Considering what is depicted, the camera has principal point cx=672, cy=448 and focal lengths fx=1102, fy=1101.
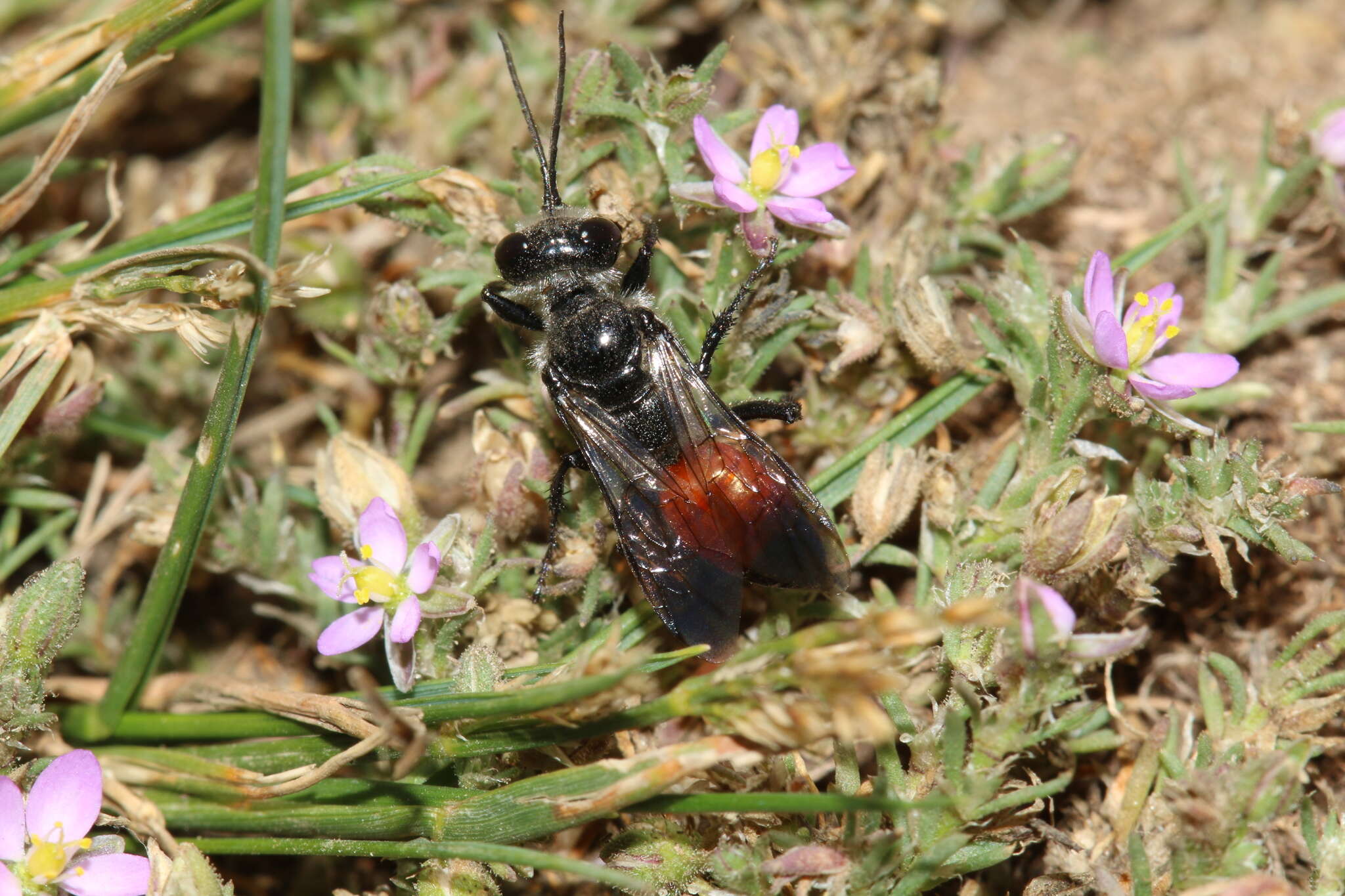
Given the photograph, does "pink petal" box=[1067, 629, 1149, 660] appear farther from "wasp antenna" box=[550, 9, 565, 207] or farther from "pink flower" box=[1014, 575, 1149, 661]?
"wasp antenna" box=[550, 9, 565, 207]

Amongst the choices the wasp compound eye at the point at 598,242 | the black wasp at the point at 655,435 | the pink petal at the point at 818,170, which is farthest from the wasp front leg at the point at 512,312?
the pink petal at the point at 818,170

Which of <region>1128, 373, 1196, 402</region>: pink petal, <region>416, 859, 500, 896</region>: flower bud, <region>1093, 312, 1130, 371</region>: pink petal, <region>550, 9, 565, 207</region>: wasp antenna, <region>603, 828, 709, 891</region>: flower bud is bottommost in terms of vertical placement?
<region>603, 828, 709, 891</region>: flower bud

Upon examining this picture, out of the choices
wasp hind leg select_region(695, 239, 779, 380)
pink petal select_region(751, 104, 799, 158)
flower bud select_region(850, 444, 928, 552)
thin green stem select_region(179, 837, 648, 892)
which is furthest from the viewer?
pink petal select_region(751, 104, 799, 158)

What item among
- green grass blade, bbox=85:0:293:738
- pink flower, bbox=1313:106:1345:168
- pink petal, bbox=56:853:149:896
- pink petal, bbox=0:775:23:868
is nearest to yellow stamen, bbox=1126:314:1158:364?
pink flower, bbox=1313:106:1345:168

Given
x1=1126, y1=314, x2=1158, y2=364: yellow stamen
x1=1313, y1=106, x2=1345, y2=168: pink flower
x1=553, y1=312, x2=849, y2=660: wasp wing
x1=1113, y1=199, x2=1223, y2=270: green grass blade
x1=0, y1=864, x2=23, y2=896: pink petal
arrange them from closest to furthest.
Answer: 1. x1=0, y1=864, x2=23, y2=896: pink petal
2. x1=553, y1=312, x2=849, y2=660: wasp wing
3. x1=1126, y1=314, x2=1158, y2=364: yellow stamen
4. x1=1113, y1=199, x2=1223, y2=270: green grass blade
5. x1=1313, y1=106, x2=1345, y2=168: pink flower

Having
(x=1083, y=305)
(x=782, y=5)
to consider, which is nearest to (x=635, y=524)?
(x=1083, y=305)

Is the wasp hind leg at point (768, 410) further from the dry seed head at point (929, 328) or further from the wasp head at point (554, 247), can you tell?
the wasp head at point (554, 247)

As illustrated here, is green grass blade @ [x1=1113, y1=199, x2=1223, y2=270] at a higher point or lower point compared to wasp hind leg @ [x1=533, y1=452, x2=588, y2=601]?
lower

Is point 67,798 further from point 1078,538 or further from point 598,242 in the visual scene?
point 1078,538
